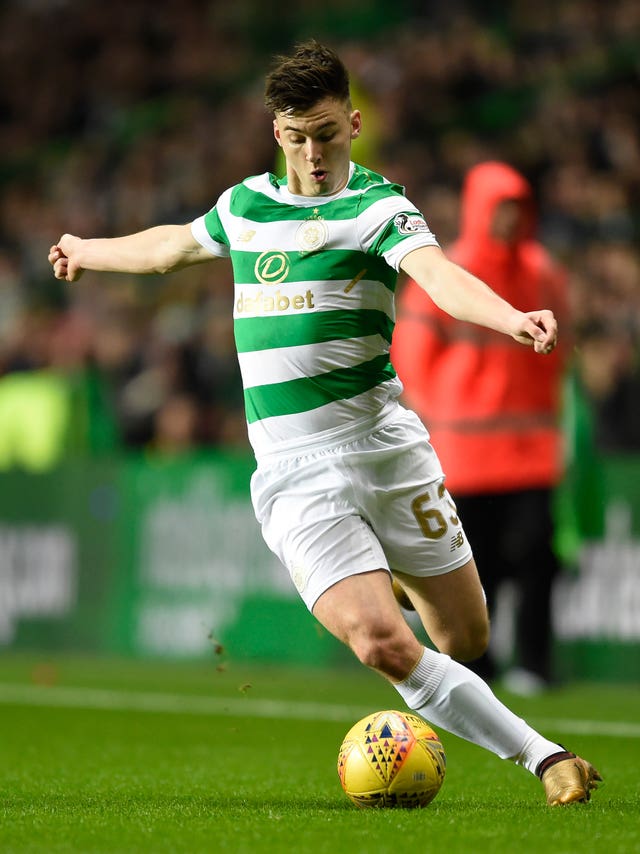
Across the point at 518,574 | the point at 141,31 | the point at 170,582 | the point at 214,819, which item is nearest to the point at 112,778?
the point at 214,819

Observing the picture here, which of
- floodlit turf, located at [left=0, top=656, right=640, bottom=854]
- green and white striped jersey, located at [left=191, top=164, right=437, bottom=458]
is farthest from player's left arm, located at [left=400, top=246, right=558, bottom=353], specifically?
floodlit turf, located at [left=0, top=656, right=640, bottom=854]

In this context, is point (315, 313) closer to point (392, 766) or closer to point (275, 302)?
point (275, 302)

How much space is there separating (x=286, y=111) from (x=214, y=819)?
2.16 meters

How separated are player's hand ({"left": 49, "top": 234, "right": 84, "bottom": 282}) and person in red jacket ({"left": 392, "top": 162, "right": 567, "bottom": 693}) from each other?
147 inches

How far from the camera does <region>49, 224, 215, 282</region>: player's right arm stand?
18.1 ft

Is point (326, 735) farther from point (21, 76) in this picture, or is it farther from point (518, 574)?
point (21, 76)

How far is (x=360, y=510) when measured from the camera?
5.09m

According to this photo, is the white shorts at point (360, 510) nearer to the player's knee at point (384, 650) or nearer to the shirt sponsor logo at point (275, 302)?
the player's knee at point (384, 650)

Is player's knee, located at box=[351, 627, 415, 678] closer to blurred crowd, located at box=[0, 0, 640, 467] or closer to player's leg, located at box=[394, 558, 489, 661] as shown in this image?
player's leg, located at box=[394, 558, 489, 661]

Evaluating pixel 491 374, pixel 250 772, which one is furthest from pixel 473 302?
pixel 491 374

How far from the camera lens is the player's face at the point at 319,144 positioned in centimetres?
497

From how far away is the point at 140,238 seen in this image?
221 inches

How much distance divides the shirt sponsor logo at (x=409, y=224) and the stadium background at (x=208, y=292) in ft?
10.4

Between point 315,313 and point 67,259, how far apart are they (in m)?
1.07
